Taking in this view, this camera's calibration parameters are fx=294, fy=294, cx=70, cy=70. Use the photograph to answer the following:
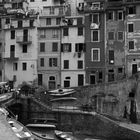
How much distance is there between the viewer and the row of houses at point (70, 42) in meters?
48.7

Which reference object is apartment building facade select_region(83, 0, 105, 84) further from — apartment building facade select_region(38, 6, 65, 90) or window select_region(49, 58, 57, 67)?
window select_region(49, 58, 57, 67)

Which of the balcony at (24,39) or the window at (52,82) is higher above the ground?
the balcony at (24,39)

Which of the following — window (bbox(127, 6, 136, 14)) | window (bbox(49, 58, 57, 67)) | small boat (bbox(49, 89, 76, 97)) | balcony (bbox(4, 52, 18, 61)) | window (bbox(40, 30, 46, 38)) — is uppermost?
window (bbox(127, 6, 136, 14))

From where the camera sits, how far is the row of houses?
48.7 metres

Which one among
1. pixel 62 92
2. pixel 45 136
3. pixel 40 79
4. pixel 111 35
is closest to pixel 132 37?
pixel 111 35

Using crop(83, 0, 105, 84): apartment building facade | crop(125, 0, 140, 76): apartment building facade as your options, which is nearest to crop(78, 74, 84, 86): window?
crop(83, 0, 105, 84): apartment building facade

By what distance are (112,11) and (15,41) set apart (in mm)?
18169

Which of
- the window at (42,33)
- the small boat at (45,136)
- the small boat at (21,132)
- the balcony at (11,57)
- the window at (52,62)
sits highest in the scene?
the window at (42,33)

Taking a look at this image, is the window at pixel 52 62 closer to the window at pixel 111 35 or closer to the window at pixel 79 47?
the window at pixel 79 47

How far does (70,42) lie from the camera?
168 ft

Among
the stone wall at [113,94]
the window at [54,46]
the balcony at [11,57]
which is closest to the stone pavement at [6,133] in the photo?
the stone wall at [113,94]

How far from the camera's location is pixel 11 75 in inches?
2114

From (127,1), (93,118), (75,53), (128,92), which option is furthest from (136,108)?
(127,1)

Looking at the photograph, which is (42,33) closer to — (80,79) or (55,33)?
(55,33)
